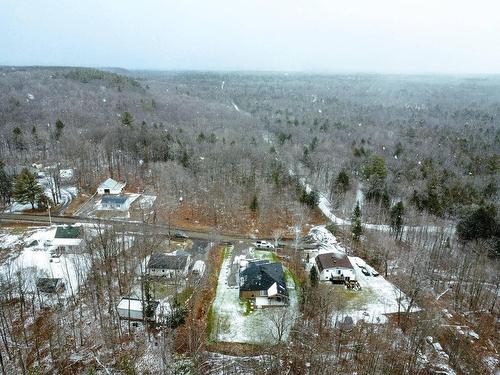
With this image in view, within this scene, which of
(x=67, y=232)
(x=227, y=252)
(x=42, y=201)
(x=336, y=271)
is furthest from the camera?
(x=42, y=201)

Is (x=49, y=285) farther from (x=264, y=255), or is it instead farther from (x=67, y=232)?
(x=264, y=255)

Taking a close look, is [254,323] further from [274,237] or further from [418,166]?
[418,166]

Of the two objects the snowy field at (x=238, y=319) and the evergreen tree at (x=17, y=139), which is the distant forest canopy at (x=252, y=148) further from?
the snowy field at (x=238, y=319)

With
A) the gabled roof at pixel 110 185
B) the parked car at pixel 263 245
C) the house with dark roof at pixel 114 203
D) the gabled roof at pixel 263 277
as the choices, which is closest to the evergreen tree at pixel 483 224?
the parked car at pixel 263 245

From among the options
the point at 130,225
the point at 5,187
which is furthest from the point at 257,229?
the point at 5,187

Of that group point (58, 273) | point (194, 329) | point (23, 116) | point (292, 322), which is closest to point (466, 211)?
point (292, 322)
